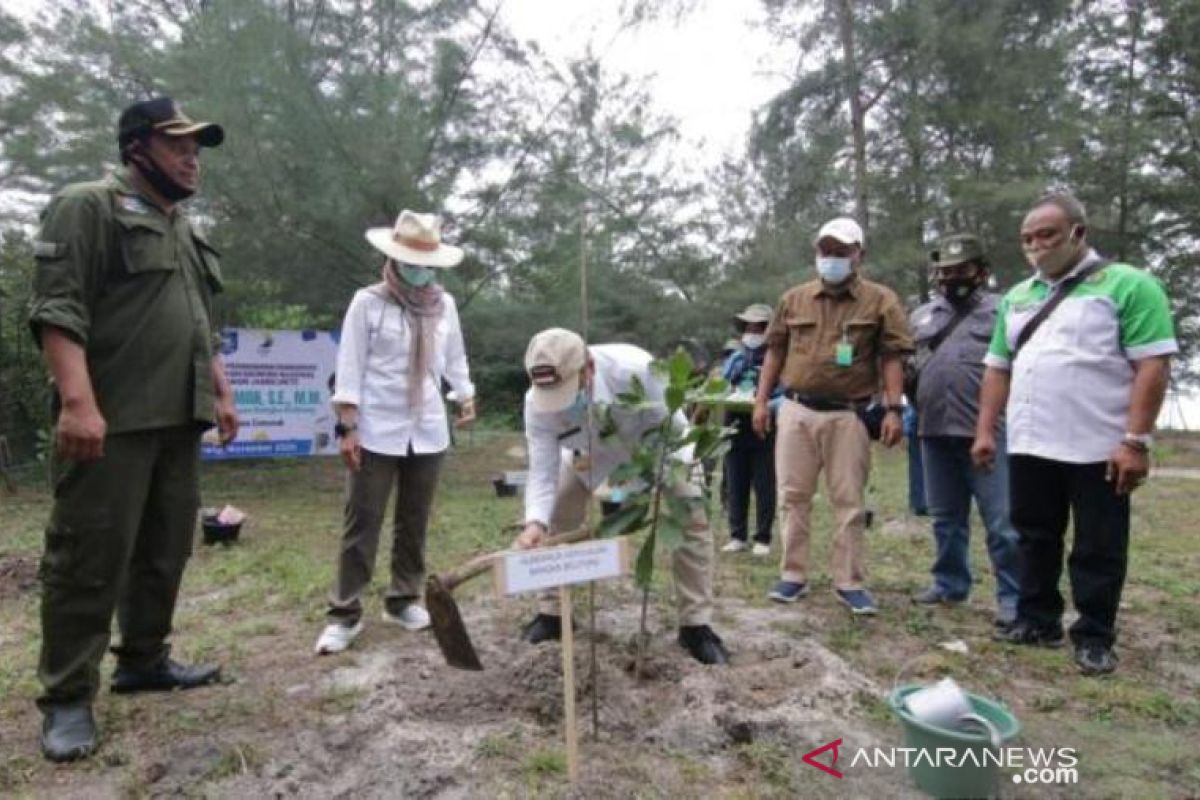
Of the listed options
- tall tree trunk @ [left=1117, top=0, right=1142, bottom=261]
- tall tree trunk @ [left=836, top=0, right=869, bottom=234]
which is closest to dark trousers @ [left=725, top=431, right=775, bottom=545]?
tall tree trunk @ [left=836, top=0, right=869, bottom=234]

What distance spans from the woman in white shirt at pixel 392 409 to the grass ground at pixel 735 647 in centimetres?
35

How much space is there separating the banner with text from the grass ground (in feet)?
5.22

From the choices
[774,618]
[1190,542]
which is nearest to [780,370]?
[774,618]

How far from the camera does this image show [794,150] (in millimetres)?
13000

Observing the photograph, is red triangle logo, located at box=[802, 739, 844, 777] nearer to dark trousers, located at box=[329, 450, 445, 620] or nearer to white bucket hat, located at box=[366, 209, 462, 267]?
dark trousers, located at box=[329, 450, 445, 620]

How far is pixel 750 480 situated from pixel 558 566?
3.33 metres

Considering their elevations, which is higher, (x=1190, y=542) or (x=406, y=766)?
(x=406, y=766)

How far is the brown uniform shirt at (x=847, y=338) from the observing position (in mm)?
3594

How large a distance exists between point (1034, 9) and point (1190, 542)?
9.20 metres

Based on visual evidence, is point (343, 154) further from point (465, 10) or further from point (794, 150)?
point (794, 150)

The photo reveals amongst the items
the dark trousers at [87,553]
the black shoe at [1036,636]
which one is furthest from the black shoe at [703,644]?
the dark trousers at [87,553]

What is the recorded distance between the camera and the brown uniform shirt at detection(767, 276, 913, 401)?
3594 mm

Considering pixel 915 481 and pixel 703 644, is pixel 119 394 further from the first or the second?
pixel 915 481

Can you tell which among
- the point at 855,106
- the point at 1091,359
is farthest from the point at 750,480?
the point at 855,106
